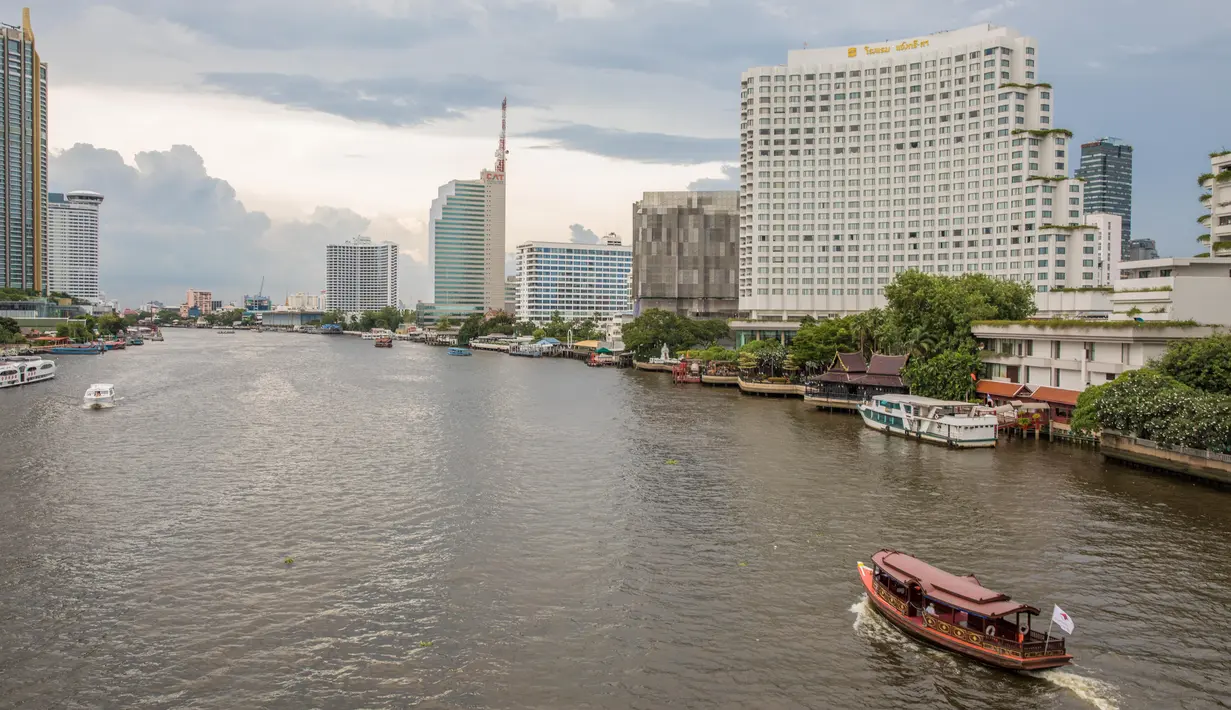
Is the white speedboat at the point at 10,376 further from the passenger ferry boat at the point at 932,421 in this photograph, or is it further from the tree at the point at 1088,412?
the tree at the point at 1088,412

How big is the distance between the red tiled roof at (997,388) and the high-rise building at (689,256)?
379ft

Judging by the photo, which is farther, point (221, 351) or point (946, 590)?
point (221, 351)

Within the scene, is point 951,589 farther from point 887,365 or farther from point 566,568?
point 887,365

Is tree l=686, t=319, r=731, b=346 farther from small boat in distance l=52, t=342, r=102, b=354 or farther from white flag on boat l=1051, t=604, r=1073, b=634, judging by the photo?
white flag on boat l=1051, t=604, r=1073, b=634

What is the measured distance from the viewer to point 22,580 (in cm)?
2948

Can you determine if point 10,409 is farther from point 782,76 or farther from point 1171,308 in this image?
point 782,76

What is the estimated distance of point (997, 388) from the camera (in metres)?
69.4

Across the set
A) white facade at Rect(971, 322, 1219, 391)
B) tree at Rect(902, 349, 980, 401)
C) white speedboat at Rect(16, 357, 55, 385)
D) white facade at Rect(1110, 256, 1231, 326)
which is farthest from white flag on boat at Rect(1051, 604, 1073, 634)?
white speedboat at Rect(16, 357, 55, 385)

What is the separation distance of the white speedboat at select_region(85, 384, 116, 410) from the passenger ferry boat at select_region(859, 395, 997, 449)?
211 feet

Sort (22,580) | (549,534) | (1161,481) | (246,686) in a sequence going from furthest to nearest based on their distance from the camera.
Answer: (1161,481) → (549,534) → (22,580) → (246,686)

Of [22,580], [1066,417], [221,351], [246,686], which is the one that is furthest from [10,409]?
[221,351]

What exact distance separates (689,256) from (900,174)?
2340 inches

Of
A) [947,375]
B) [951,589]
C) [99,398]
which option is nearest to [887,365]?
[947,375]

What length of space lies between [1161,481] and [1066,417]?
17.4 meters
